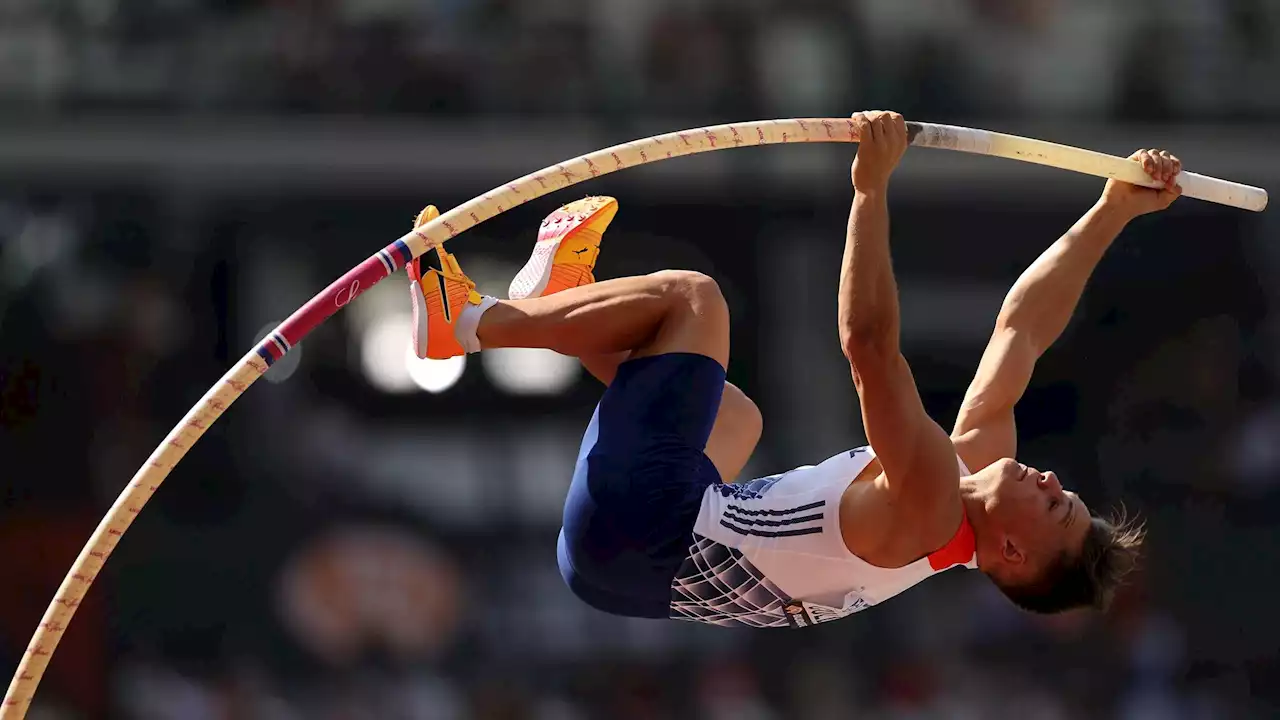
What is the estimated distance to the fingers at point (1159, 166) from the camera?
5.03m

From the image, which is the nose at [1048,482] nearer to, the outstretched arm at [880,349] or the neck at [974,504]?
the neck at [974,504]

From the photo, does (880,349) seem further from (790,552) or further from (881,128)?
(790,552)

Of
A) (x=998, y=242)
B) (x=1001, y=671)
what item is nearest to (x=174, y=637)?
(x=1001, y=671)

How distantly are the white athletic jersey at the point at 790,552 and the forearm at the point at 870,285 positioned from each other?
1.58ft

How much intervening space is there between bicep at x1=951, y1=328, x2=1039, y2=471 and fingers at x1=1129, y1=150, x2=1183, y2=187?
2.08ft

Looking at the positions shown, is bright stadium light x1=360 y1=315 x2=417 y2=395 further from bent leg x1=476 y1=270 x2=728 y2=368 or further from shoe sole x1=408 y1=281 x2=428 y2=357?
bent leg x1=476 y1=270 x2=728 y2=368

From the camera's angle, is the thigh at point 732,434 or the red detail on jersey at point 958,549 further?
the thigh at point 732,434

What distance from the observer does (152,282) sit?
10055 millimetres

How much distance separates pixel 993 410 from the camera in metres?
5.14

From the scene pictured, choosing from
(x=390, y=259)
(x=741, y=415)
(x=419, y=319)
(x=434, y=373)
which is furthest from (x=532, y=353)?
(x=390, y=259)

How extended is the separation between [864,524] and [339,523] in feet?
18.6

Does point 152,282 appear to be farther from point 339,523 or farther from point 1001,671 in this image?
point 1001,671

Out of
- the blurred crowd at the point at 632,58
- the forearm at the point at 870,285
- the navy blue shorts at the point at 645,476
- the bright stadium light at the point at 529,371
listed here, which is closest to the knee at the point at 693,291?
the navy blue shorts at the point at 645,476

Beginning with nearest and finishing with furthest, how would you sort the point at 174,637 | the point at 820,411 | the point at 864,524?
the point at 864,524, the point at 174,637, the point at 820,411
